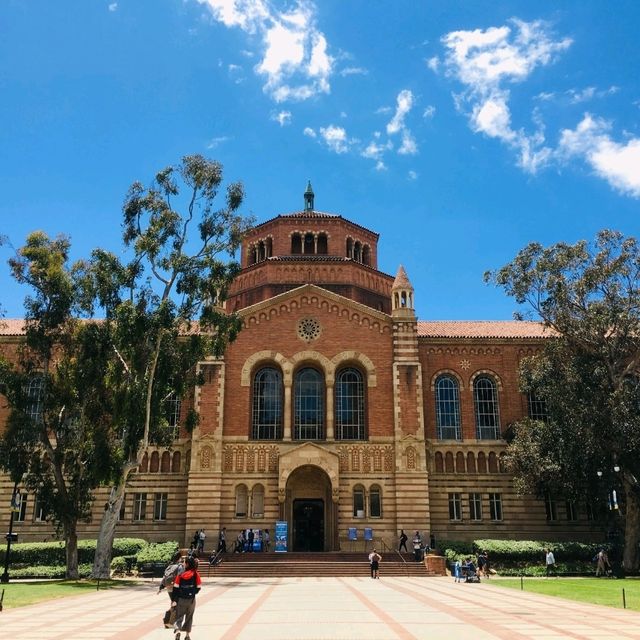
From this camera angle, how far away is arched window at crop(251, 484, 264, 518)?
38938 mm

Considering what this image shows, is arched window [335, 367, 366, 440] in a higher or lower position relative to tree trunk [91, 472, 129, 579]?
higher

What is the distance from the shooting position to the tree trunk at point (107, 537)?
29.4 m

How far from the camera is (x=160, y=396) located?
32.0 m

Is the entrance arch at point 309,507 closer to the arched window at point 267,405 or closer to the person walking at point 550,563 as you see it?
the arched window at point 267,405

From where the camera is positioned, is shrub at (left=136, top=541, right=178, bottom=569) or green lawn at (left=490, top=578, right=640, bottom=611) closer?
green lawn at (left=490, top=578, right=640, bottom=611)

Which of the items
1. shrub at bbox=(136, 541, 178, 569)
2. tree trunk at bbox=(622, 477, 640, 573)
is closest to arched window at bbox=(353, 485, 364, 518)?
shrub at bbox=(136, 541, 178, 569)

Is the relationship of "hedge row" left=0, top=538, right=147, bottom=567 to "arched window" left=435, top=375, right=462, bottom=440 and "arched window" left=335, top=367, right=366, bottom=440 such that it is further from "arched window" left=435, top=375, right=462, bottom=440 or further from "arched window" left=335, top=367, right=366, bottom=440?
"arched window" left=435, top=375, right=462, bottom=440

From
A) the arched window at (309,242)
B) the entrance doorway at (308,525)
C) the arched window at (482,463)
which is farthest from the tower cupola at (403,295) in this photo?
the entrance doorway at (308,525)

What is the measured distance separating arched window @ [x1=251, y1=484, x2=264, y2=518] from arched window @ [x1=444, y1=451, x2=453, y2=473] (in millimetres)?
12003

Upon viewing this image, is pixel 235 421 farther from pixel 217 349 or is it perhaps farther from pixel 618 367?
pixel 618 367

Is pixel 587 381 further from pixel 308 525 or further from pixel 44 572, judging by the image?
pixel 44 572

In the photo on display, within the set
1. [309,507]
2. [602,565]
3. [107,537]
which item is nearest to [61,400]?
[107,537]

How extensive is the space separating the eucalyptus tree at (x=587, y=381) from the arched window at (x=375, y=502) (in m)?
8.28

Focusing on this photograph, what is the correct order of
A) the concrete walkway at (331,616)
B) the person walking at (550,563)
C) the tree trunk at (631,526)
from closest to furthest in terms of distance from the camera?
the concrete walkway at (331,616) → the tree trunk at (631,526) → the person walking at (550,563)
